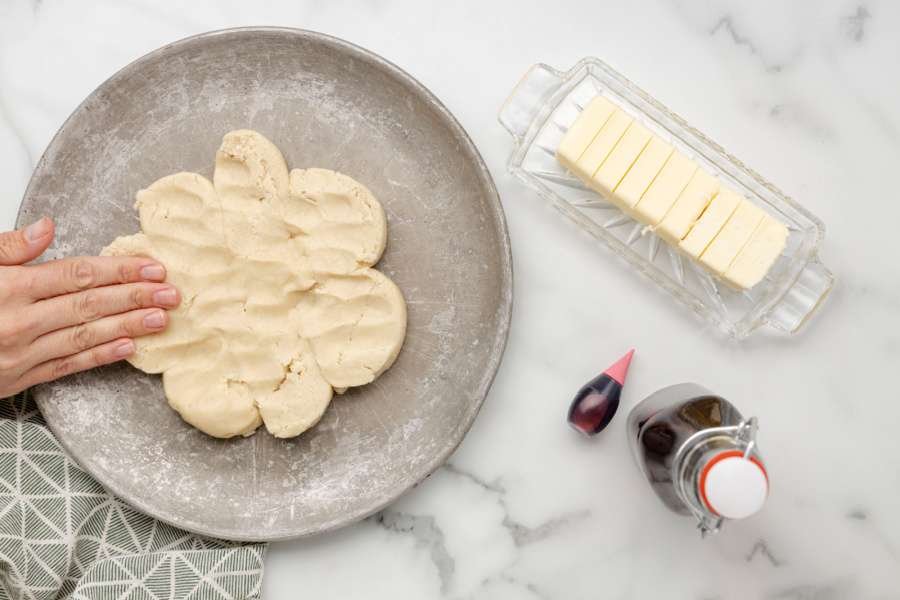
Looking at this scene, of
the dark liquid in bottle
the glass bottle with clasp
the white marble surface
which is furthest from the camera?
the white marble surface

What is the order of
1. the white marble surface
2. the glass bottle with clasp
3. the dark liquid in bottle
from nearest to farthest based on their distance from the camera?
the glass bottle with clasp
the dark liquid in bottle
the white marble surface

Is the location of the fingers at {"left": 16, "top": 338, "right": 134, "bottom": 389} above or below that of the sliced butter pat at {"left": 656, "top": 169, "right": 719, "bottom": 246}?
below

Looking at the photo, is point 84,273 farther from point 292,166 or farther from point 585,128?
point 585,128

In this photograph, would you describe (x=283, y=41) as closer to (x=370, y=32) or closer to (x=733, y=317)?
(x=370, y=32)

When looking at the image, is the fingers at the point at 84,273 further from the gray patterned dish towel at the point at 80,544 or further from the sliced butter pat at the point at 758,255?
the sliced butter pat at the point at 758,255

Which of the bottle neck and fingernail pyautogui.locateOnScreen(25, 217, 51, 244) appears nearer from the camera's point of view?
the bottle neck

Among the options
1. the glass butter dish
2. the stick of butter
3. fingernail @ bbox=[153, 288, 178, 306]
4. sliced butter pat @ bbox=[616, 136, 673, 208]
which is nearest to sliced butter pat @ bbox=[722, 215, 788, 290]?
the stick of butter

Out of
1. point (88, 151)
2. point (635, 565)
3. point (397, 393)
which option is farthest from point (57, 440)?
point (635, 565)

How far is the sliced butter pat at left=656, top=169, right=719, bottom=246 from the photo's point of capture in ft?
5.21

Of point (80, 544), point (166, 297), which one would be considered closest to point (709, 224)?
point (166, 297)

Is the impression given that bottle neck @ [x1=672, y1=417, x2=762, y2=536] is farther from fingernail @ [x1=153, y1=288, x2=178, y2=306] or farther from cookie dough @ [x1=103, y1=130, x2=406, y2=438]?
fingernail @ [x1=153, y1=288, x2=178, y2=306]

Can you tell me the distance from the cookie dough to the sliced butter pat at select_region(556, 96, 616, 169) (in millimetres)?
408

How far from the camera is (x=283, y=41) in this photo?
1.68m

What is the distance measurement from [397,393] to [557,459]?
38 centimetres
